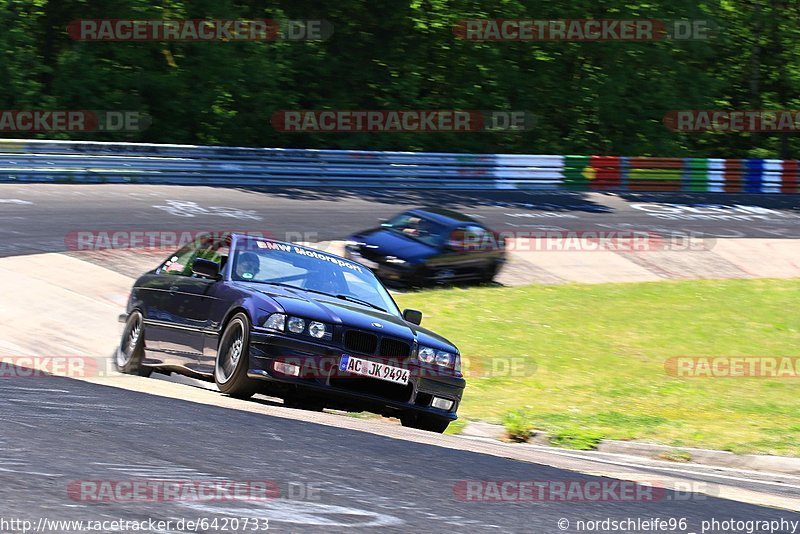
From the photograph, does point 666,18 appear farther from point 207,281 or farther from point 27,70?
point 207,281

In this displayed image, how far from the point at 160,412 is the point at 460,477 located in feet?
6.71

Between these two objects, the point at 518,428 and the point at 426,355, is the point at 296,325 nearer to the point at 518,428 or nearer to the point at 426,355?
the point at 426,355

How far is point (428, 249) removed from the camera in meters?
17.7

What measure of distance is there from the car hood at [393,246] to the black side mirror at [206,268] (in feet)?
28.0

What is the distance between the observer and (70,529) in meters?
3.83

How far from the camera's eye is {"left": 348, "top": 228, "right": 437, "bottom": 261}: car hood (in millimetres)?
17438

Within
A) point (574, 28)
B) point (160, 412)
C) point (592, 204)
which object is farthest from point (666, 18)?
point (160, 412)

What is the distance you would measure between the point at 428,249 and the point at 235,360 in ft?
31.8

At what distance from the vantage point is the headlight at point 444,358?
8.63m
